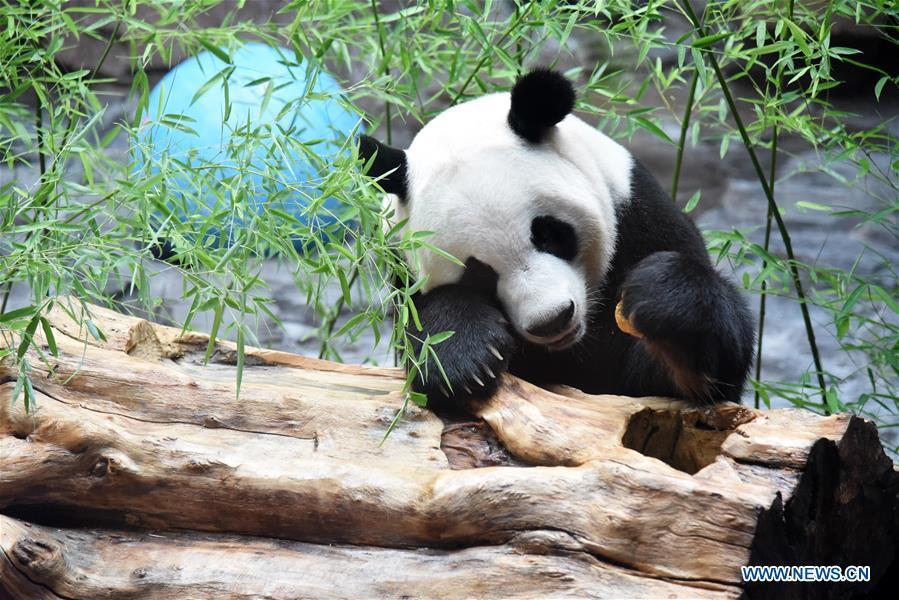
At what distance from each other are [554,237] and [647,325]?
37 centimetres

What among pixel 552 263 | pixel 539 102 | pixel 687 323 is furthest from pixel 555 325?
pixel 539 102

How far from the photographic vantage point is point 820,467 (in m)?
1.81

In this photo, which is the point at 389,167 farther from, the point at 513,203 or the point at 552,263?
the point at 552,263

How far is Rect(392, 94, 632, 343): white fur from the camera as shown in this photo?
2299 millimetres

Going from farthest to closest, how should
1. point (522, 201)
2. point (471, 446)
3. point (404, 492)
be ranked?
point (522, 201), point (471, 446), point (404, 492)

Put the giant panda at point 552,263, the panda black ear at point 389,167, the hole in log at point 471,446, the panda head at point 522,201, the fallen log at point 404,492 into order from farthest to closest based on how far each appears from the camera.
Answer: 1. the panda black ear at point 389,167
2. the panda head at point 522,201
3. the giant panda at point 552,263
4. the hole in log at point 471,446
5. the fallen log at point 404,492

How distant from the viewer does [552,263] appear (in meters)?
2.32

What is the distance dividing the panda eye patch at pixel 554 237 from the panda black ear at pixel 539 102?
235mm

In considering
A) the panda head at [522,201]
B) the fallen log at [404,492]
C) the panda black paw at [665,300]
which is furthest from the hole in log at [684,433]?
the panda head at [522,201]

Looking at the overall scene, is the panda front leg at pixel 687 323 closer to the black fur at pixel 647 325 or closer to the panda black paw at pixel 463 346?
the black fur at pixel 647 325

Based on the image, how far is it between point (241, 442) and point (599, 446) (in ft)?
2.52

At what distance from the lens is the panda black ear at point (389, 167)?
2400 millimetres

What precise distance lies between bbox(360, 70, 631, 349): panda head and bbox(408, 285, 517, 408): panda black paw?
5 centimetres

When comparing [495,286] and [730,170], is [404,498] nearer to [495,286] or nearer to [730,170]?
[495,286]
